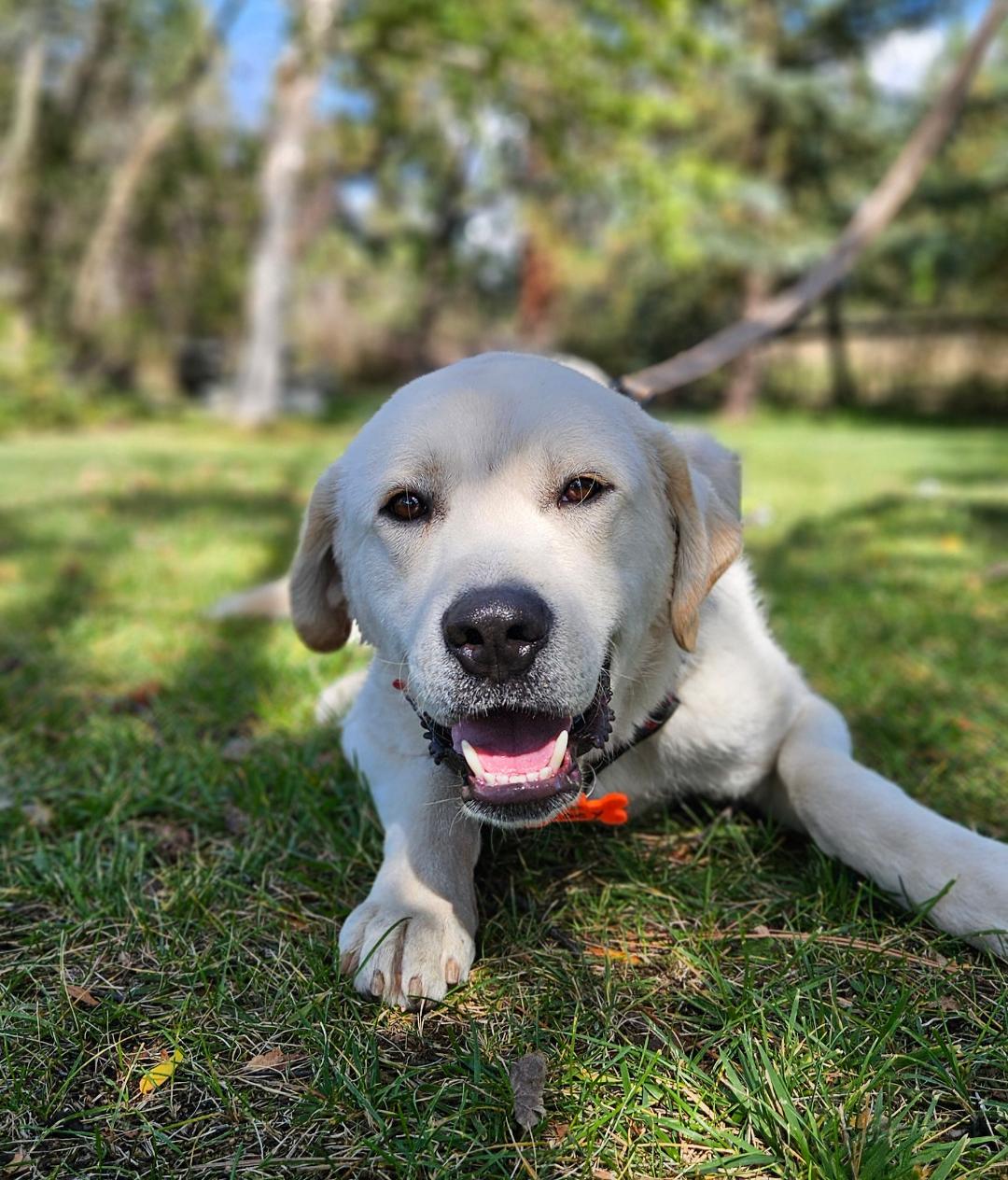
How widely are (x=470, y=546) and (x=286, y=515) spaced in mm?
5892

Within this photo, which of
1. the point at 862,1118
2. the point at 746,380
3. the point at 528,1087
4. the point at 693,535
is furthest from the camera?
the point at 746,380

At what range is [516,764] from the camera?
1872 mm

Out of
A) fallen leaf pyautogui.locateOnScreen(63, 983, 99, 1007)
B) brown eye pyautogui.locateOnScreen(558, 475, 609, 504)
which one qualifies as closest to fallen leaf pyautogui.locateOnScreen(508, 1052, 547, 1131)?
fallen leaf pyautogui.locateOnScreen(63, 983, 99, 1007)

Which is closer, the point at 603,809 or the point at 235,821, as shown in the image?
the point at 603,809

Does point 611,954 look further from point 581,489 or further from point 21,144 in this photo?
point 21,144

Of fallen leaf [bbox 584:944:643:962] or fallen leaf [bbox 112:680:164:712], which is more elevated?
fallen leaf [bbox 584:944:643:962]

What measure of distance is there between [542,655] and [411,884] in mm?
594

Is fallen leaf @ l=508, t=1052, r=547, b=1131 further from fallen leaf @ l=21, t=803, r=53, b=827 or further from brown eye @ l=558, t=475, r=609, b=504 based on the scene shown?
fallen leaf @ l=21, t=803, r=53, b=827

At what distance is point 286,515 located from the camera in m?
7.59

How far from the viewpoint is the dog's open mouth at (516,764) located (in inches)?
72.2

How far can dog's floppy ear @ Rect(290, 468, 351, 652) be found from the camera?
2.42 meters

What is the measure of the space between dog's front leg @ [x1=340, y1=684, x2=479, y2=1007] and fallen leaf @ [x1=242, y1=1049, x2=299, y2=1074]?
19 cm

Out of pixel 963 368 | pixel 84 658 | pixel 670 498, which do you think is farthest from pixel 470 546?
pixel 963 368

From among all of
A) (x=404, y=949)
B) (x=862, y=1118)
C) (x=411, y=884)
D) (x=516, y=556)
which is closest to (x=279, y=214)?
(x=516, y=556)
